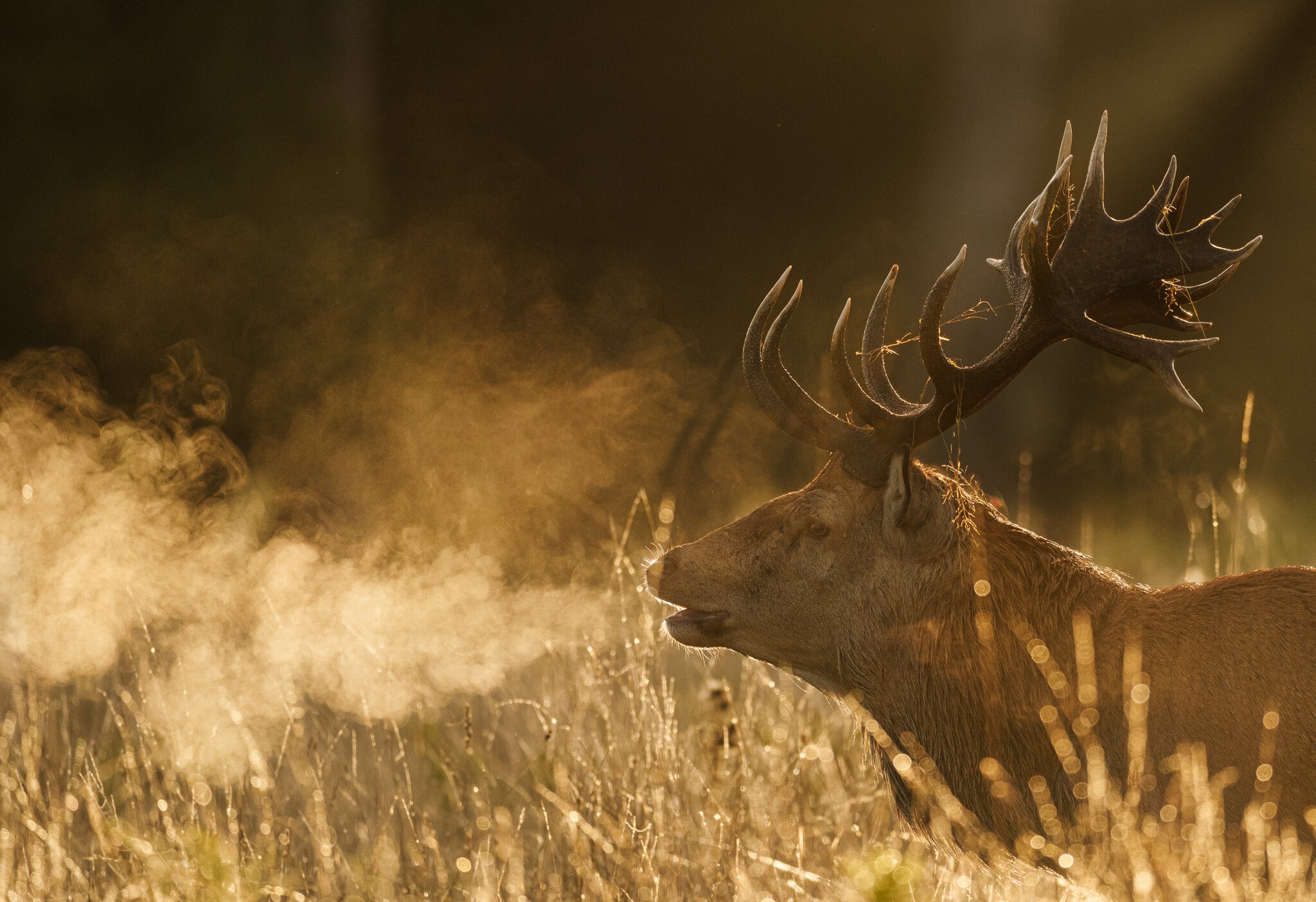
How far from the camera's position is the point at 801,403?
11.3ft

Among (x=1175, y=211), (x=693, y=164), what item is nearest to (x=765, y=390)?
(x=1175, y=211)

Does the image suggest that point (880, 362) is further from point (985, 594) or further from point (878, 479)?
point (985, 594)

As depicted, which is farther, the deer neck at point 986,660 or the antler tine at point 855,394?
the antler tine at point 855,394

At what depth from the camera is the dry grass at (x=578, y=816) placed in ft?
8.92

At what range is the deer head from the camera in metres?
3.27

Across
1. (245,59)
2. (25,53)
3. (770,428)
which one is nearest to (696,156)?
(770,428)

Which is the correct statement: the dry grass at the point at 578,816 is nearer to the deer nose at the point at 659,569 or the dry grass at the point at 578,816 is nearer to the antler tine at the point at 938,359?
the deer nose at the point at 659,569

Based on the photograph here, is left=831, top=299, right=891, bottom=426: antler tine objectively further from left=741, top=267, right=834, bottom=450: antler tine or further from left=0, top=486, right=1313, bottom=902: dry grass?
left=0, top=486, right=1313, bottom=902: dry grass

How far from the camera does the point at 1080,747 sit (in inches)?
117

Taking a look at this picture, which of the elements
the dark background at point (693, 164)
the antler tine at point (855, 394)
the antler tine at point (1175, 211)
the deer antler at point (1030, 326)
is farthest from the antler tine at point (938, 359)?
the dark background at point (693, 164)

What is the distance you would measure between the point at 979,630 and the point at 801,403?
0.88 meters

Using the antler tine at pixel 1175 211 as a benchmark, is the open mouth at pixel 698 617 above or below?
below

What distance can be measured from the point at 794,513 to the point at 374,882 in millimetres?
1898

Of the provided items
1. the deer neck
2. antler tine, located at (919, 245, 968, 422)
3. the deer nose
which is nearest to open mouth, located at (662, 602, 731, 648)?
the deer nose
